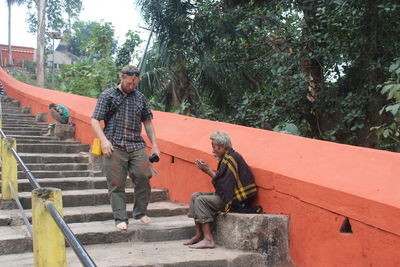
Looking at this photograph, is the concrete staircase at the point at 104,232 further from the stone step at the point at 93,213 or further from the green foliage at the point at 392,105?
the green foliage at the point at 392,105

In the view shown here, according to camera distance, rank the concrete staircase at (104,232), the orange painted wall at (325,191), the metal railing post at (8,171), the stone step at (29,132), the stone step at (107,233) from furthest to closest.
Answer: the stone step at (29,132) → the metal railing post at (8,171) → the stone step at (107,233) → the concrete staircase at (104,232) → the orange painted wall at (325,191)

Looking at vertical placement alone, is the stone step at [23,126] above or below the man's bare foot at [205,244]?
above

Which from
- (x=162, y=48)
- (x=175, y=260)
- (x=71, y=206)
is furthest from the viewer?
(x=162, y=48)

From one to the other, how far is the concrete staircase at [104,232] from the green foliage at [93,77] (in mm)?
7074

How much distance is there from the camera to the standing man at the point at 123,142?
398 centimetres

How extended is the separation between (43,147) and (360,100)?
190 inches

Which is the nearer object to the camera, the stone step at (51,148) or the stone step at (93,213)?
the stone step at (93,213)

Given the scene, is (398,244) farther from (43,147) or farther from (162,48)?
(162,48)

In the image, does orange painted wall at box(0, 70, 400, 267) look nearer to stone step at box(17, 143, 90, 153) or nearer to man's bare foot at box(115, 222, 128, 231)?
man's bare foot at box(115, 222, 128, 231)

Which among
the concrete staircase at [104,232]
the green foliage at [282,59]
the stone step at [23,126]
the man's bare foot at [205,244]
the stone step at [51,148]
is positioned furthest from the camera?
the stone step at [23,126]

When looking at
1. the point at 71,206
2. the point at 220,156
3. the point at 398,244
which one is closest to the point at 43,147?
the point at 71,206

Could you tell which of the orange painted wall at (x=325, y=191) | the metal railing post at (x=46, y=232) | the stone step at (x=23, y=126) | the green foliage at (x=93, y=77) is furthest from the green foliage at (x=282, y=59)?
the metal railing post at (x=46, y=232)

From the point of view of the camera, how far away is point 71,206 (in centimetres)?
486

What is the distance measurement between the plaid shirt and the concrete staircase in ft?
2.47
